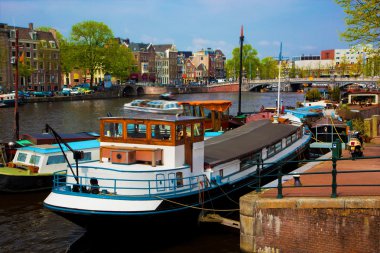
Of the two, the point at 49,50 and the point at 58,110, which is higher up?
the point at 49,50

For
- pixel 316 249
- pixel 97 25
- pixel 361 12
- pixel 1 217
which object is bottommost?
pixel 1 217

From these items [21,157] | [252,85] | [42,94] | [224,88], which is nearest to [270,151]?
[21,157]

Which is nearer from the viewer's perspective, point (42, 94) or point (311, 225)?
point (311, 225)

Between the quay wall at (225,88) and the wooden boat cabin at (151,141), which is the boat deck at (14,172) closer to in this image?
the wooden boat cabin at (151,141)

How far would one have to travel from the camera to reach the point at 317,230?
11445mm

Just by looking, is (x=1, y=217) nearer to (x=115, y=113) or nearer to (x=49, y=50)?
(x=115, y=113)

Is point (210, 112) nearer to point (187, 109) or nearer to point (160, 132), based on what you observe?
point (187, 109)

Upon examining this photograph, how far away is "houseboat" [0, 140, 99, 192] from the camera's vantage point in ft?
73.7

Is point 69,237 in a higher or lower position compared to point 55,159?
lower

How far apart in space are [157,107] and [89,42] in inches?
1982

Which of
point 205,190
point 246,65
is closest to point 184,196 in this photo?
point 205,190

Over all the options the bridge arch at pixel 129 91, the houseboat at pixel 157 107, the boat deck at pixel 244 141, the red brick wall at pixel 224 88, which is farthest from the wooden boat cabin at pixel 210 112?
the red brick wall at pixel 224 88

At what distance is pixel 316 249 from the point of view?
1149cm

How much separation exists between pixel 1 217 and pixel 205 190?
856 centimetres
